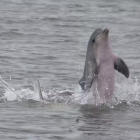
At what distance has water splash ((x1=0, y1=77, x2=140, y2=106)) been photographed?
41.0 ft

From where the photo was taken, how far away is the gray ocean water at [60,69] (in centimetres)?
1062

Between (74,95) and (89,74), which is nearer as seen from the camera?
(89,74)

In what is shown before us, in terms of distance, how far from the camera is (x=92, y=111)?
39.4ft

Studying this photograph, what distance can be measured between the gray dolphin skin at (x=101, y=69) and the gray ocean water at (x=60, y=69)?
193mm

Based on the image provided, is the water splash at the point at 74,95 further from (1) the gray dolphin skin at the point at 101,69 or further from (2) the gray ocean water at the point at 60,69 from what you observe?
(1) the gray dolphin skin at the point at 101,69

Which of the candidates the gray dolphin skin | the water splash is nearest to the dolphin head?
the gray dolphin skin

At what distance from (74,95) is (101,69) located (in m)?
0.68

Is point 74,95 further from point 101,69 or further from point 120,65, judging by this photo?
point 120,65

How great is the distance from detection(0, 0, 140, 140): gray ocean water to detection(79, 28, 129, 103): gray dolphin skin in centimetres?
19

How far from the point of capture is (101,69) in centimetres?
→ 1236

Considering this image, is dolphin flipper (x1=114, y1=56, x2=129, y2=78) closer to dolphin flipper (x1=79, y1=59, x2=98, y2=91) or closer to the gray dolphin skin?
the gray dolphin skin

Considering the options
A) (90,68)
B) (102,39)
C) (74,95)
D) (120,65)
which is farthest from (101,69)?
(74,95)

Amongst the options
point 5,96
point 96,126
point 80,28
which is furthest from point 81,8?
point 96,126

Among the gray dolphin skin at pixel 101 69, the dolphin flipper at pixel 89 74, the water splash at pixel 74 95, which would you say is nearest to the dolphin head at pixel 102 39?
the gray dolphin skin at pixel 101 69
